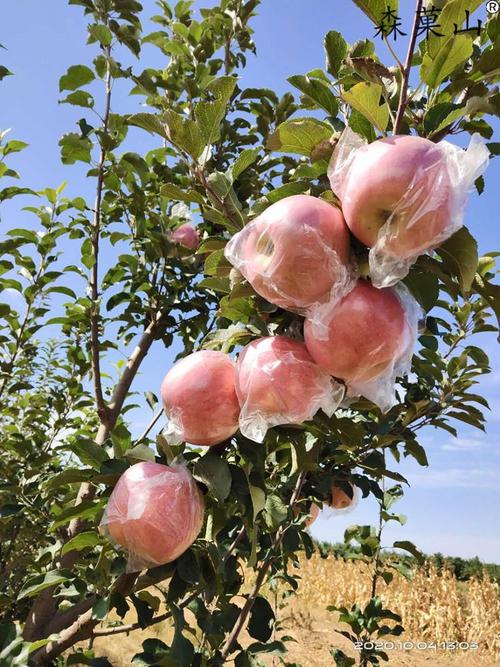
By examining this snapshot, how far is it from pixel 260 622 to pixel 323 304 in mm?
860

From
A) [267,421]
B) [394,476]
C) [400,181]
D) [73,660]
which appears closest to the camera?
[400,181]

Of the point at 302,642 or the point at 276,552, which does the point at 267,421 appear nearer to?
the point at 276,552

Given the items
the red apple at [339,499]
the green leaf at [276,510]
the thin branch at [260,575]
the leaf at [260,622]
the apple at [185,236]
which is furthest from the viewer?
the apple at [185,236]

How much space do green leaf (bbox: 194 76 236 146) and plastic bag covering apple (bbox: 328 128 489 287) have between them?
267mm

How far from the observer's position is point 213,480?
79 cm

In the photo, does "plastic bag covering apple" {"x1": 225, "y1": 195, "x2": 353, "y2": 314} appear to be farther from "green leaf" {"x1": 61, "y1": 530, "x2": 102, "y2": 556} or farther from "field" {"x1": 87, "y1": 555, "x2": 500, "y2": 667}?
"field" {"x1": 87, "y1": 555, "x2": 500, "y2": 667}

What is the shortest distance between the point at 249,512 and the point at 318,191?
50 centimetres

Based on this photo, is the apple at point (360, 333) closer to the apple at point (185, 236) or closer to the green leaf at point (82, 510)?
the green leaf at point (82, 510)

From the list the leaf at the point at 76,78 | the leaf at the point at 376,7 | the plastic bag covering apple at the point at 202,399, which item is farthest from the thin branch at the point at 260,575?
the leaf at the point at 76,78

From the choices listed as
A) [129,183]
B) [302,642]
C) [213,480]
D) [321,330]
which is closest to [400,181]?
[321,330]

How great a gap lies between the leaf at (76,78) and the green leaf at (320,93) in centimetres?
127

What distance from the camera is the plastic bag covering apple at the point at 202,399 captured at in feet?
2.60

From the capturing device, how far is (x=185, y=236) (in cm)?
204

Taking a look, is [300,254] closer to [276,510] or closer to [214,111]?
[214,111]
